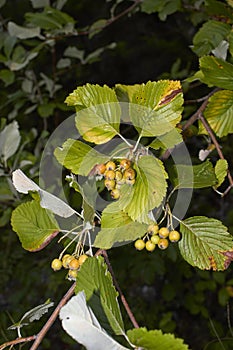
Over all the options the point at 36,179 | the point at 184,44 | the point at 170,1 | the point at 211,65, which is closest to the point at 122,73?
the point at 184,44

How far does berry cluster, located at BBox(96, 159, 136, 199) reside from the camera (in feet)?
1.96

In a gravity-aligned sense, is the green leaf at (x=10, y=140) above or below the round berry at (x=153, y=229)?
below

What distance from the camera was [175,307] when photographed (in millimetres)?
2404

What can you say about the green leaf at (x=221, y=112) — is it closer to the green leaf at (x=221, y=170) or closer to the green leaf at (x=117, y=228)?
the green leaf at (x=221, y=170)

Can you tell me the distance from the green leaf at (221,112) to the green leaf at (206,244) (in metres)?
0.22

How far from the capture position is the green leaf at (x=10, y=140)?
3.92 ft

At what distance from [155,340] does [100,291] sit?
0.10 metres

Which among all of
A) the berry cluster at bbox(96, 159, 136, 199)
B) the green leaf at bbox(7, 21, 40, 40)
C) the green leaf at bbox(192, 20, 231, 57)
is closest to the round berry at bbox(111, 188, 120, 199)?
the berry cluster at bbox(96, 159, 136, 199)

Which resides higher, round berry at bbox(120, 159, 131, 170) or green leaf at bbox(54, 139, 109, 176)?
round berry at bbox(120, 159, 131, 170)

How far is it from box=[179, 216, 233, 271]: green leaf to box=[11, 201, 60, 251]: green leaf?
0.17m

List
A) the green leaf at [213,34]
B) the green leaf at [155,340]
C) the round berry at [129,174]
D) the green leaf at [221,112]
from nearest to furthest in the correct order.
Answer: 1. the green leaf at [155,340]
2. the round berry at [129,174]
3. the green leaf at [221,112]
4. the green leaf at [213,34]

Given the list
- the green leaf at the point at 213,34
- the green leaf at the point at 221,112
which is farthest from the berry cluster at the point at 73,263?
the green leaf at the point at 213,34

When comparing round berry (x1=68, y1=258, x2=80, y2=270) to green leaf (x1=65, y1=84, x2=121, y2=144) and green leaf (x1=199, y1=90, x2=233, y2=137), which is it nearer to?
green leaf (x1=65, y1=84, x2=121, y2=144)

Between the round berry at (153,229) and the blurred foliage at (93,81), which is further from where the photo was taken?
the blurred foliage at (93,81)
